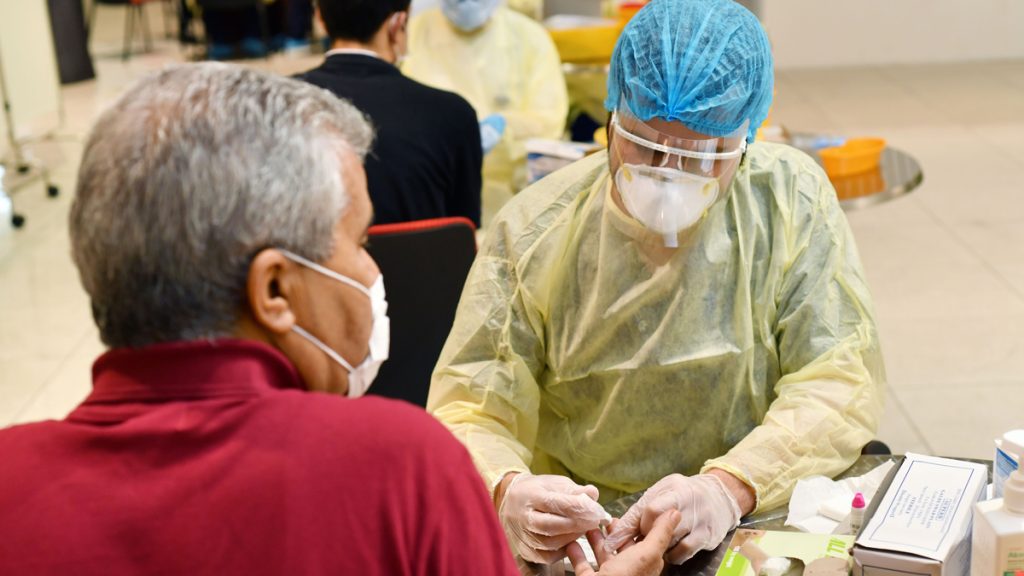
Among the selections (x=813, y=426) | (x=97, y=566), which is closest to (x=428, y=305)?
(x=813, y=426)

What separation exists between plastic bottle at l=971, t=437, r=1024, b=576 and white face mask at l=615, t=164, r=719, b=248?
2.10 ft

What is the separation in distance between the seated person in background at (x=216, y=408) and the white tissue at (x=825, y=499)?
65 cm

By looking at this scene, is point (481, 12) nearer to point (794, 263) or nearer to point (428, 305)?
point (428, 305)

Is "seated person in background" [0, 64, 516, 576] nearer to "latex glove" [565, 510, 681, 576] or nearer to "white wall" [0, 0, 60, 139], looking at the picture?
"latex glove" [565, 510, 681, 576]

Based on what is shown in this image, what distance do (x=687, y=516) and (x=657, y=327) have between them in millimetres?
361

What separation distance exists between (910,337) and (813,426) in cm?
259

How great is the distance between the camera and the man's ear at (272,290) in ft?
2.93

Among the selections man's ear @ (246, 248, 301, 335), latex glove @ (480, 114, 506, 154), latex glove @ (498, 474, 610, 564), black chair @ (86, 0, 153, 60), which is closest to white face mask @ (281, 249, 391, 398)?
man's ear @ (246, 248, 301, 335)

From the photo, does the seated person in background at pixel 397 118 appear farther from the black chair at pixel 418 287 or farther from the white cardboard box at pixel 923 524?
the white cardboard box at pixel 923 524

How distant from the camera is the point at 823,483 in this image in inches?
59.9

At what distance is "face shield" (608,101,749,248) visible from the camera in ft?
5.27

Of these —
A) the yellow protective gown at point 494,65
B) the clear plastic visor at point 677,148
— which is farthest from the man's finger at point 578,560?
the yellow protective gown at point 494,65

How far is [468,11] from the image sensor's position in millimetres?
3760

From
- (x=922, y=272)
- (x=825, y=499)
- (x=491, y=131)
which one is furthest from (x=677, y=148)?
(x=922, y=272)
